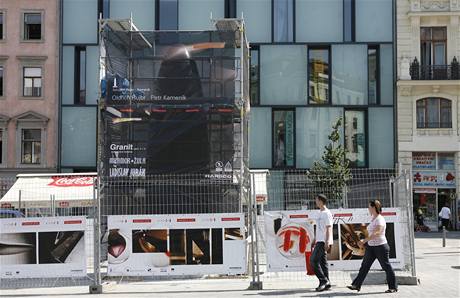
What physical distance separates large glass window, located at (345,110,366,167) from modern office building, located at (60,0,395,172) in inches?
2.2

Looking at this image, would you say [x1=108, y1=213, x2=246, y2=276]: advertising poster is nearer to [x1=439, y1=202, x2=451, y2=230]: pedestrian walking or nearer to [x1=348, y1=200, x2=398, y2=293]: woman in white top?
[x1=348, y1=200, x2=398, y2=293]: woman in white top

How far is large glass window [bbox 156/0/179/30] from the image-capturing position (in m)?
37.2

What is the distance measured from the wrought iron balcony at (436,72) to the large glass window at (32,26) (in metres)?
20.9

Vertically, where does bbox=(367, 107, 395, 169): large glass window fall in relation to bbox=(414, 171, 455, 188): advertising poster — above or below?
above

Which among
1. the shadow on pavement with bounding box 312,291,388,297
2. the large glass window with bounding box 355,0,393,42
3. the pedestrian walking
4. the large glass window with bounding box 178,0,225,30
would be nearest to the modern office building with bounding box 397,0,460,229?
Result: the large glass window with bounding box 355,0,393,42

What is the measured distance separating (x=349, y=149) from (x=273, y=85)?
5.53m

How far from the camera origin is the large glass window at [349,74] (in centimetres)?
3694

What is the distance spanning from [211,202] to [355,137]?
23695mm

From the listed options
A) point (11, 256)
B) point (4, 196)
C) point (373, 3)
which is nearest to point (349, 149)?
point (373, 3)

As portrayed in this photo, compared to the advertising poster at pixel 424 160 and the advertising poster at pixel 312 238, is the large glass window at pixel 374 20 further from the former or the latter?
the advertising poster at pixel 312 238

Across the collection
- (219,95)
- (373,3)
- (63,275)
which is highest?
(373,3)

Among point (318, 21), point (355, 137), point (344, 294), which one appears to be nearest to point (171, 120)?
point (344, 294)

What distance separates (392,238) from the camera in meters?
12.7

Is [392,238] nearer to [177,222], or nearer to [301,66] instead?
[177,222]
